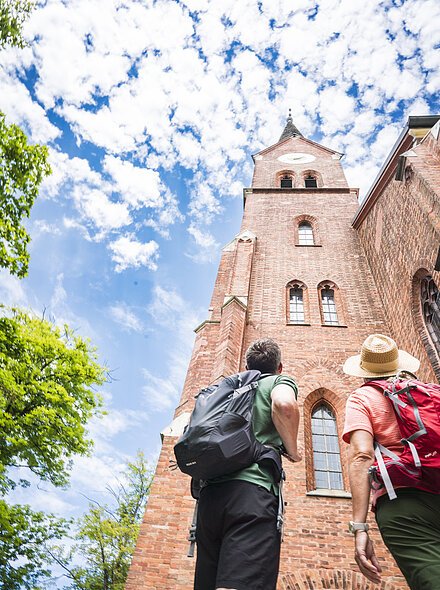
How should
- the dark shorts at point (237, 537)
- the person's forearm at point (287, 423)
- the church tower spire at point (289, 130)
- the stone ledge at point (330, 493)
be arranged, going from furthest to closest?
the church tower spire at point (289, 130), the stone ledge at point (330, 493), the person's forearm at point (287, 423), the dark shorts at point (237, 537)

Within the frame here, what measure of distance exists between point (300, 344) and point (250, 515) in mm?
8468

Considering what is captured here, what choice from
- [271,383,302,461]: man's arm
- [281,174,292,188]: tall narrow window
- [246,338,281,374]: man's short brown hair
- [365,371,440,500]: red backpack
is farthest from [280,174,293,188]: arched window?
[271,383,302,461]: man's arm

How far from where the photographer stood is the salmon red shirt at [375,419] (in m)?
2.24

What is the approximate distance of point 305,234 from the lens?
49.7 feet

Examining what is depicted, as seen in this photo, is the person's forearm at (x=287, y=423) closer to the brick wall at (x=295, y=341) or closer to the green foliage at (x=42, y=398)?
the brick wall at (x=295, y=341)

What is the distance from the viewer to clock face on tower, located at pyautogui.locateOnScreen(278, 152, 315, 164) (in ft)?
70.2

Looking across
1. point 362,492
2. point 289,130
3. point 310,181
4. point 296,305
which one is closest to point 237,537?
point 362,492

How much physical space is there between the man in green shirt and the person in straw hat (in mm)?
380

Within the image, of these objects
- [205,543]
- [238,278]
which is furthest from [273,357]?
[238,278]

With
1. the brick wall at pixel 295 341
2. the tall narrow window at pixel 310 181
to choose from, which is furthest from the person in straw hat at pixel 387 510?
the tall narrow window at pixel 310 181

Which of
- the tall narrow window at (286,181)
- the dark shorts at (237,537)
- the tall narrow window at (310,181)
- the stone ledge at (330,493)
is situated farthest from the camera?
the tall narrow window at (286,181)

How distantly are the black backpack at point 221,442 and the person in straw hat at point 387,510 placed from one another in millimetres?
467

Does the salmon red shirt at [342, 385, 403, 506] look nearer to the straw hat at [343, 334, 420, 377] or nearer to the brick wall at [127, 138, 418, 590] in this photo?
the straw hat at [343, 334, 420, 377]

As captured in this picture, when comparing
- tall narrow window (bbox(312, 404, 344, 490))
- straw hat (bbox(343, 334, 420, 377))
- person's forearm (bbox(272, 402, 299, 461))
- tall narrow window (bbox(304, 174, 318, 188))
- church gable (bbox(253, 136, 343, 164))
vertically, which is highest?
church gable (bbox(253, 136, 343, 164))
